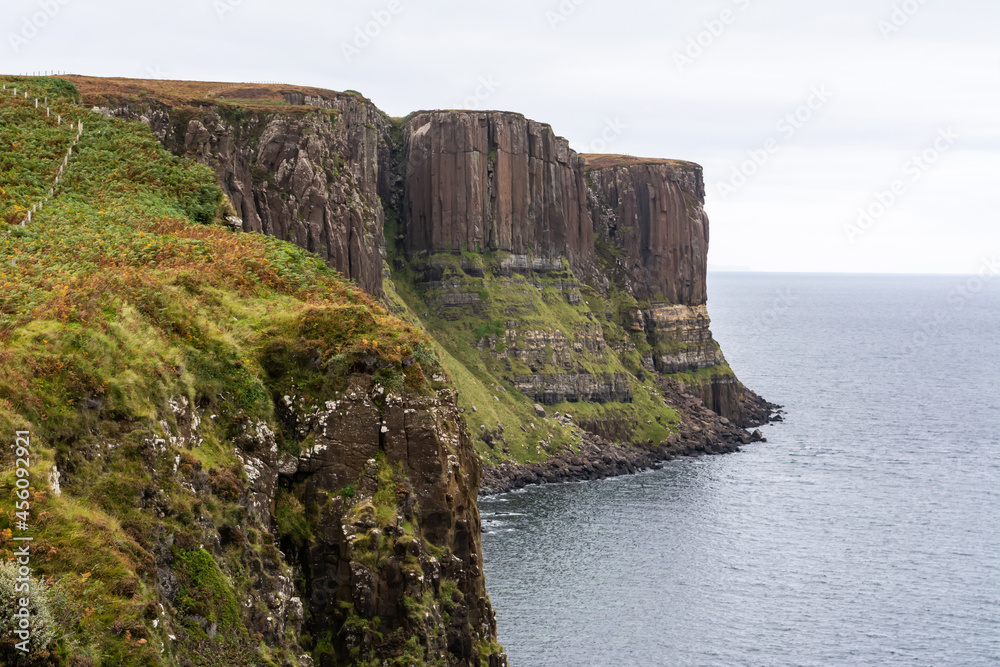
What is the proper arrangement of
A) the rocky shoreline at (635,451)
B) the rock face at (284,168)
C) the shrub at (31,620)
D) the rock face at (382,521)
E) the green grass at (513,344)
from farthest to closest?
the green grass at (513,344), the rocky shoreline at (635,451), the rock face at (284,168), the rock face at (382,521), the shrub at (31,620)

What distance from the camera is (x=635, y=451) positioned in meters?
158

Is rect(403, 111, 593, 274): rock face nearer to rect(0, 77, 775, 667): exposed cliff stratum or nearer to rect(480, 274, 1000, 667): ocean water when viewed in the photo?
rect(480, 274, 1000, 667): ocean water

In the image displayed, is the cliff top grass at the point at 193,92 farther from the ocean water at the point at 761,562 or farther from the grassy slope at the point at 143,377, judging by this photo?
the ocean water at the point at 761,562

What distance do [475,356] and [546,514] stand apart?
46.5 meters

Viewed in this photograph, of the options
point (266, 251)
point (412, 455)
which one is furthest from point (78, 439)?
point (266, 251)

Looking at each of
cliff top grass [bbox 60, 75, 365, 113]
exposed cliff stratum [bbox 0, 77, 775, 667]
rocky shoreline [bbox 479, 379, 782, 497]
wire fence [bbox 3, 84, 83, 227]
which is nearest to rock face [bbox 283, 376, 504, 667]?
exposed cliff stratum [bbox 0, 77, 775, 667]

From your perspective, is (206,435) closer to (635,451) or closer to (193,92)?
(193,92)

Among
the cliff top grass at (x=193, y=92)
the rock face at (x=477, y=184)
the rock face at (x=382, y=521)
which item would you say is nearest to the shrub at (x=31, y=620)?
the rock face at (x=382, y=521)

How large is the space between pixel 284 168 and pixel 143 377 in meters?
83.0

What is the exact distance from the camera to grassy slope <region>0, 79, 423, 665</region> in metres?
24.1

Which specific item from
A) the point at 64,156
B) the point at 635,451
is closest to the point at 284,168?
the point at 64,156

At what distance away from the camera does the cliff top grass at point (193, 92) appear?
8731 centimetres

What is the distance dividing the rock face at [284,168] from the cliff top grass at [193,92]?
1.94 meters

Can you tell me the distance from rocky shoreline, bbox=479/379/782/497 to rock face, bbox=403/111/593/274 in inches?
1379
